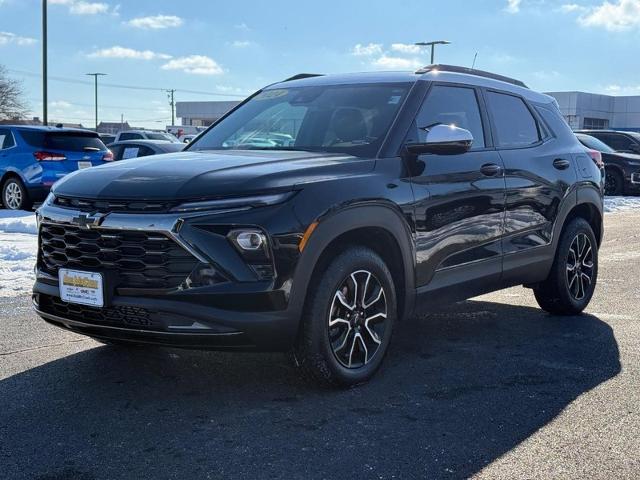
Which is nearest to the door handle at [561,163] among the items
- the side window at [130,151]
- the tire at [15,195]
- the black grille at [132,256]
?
the black grille at [132,256]

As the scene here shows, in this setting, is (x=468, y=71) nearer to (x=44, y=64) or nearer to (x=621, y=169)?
(x=621, y=169)

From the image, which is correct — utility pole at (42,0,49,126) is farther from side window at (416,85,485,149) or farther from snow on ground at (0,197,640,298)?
side window at (416,85,485,149)

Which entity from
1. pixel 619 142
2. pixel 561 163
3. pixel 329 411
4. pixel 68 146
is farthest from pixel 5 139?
pixel 619 142

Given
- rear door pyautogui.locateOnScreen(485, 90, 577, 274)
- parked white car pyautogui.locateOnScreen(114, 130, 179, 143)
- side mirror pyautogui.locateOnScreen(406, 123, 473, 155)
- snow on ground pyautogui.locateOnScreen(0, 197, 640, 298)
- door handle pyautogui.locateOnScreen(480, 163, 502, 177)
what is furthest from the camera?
parked white car pyautogui.locateOnScreen(114, 130, 179, 143)

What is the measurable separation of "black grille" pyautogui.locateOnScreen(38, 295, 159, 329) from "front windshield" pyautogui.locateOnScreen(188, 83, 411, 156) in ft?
5.14

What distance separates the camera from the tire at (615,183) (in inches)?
825

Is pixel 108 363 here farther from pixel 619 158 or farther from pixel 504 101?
pixel 619 158

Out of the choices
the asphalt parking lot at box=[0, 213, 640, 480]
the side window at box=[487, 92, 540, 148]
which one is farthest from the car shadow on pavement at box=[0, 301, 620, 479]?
the side window at box=[487, 92, 540, 148]

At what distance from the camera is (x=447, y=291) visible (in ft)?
16.4

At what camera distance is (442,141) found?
4672 mm

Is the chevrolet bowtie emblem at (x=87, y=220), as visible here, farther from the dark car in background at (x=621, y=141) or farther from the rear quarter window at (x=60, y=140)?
the dark car in background at (x=621, y=141)

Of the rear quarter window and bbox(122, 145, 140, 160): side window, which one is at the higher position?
the rear quarter window

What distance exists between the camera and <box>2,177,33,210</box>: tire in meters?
13.8

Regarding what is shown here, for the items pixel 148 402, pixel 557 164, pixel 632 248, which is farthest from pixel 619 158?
pixel 148 402
